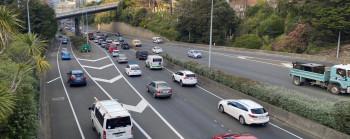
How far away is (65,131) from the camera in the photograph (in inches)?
650

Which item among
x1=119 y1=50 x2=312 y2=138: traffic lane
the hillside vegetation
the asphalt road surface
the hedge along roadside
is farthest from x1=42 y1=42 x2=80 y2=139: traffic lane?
the hillside vegetation

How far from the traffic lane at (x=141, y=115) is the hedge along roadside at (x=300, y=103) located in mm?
8056

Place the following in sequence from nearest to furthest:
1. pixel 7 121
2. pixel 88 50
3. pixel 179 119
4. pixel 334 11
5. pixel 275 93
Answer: pixel 7 121 < pixel 179 119 < pixel 275 93 < pixel 334 11 < pixel 88 50

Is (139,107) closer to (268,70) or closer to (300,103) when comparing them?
(300,103)

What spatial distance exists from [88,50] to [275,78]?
3837cm

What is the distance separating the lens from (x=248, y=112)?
17.1 metres

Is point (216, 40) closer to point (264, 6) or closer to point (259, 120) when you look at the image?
point (264, 6)

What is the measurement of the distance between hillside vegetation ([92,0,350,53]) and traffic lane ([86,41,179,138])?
34034mm

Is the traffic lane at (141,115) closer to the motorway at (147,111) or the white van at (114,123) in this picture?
the motorway at (147,111)

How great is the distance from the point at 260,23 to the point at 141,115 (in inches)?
2043

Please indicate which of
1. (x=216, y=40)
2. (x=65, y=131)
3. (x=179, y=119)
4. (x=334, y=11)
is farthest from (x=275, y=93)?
(x=216, y=40)

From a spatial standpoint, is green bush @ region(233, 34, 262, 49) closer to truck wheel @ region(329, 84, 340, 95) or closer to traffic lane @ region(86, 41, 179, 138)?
truck wheel @ region(329, 84, 340, 95)

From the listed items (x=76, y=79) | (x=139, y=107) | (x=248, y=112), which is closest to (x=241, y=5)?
(x=76, y=79)

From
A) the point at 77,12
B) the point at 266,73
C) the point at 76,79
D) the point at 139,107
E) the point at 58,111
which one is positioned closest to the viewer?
the point at 58,111
